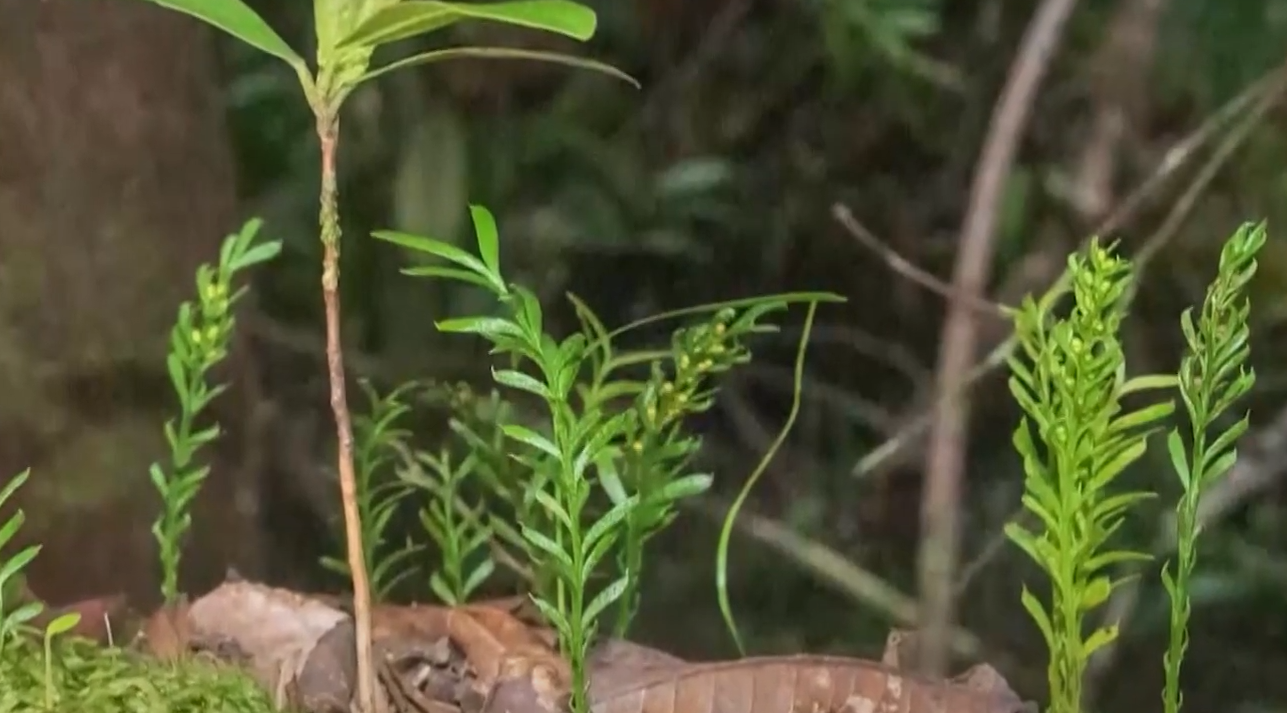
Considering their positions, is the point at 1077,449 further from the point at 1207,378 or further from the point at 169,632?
the point at 169,632

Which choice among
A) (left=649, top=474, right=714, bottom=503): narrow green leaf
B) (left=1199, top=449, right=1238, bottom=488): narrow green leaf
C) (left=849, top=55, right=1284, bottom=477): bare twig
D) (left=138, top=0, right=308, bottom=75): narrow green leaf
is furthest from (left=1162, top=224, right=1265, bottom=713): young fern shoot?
(left=849, top=55, right=1284, bottom=477): bare twig

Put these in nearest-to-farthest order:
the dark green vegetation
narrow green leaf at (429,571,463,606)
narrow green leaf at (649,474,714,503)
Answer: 1. narrow green leaf at (649,474,714,503)
2. narrow green leaf at (429,571,463,606)
3. the dark green vegetation

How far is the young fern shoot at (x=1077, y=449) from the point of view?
1.18ft

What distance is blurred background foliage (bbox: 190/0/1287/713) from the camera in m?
0.89

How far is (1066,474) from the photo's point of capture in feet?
1.21

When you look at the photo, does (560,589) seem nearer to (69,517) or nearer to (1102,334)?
(1102,334)

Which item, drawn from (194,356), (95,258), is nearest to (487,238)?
(194,356)

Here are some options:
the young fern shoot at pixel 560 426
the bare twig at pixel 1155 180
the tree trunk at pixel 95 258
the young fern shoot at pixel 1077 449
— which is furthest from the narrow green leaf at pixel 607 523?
the bare twig at pixel 1155 180

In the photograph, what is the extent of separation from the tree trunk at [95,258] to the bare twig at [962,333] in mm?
427

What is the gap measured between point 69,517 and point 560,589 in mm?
321

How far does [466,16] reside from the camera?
329mm

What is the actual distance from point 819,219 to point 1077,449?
1.96 ft

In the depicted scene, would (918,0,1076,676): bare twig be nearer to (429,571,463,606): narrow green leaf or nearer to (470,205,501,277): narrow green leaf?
(429,571,463,606): narrow green leaf

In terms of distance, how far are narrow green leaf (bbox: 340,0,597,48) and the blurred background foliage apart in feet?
1.80
